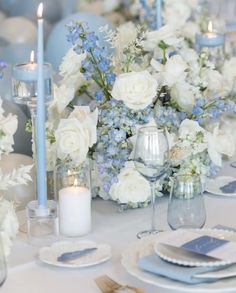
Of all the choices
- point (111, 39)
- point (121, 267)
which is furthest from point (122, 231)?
point (111, 39)

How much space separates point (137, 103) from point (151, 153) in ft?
0.68

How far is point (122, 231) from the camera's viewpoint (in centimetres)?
158

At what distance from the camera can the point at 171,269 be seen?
4.18 ft

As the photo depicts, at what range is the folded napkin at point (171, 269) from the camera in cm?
125

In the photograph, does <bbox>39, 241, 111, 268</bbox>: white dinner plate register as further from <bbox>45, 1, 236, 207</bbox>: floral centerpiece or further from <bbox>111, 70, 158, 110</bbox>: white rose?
<bbox>111, 70, 158, 110</bbox>: white rose

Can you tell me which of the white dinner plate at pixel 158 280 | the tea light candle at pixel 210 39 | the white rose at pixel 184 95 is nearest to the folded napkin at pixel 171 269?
the white dinner plate at pixel 158 280

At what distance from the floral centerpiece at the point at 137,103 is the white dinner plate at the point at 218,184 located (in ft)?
0.18

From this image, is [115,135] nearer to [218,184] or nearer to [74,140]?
[74,140]

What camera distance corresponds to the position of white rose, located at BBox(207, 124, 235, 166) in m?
1.76

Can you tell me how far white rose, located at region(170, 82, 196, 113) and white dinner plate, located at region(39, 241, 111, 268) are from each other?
18.5 inches

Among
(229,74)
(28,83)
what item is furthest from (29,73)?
(229,74)

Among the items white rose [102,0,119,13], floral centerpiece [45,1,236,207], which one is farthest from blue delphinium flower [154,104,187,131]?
white rose [102,0,119,13]

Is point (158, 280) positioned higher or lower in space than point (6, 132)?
lower

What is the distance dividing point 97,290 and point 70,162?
0.45 metres
